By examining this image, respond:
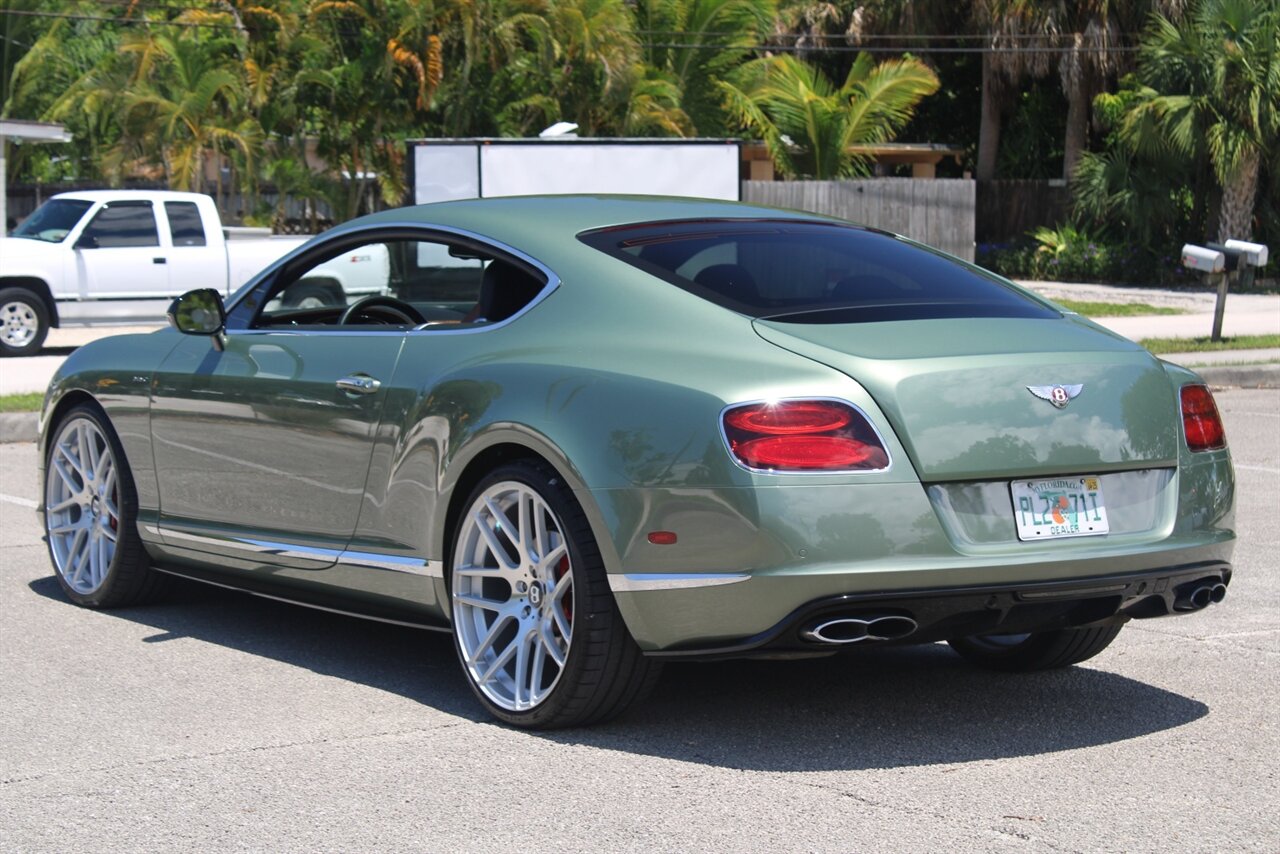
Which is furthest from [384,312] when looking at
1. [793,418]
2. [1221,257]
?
[1221,257]

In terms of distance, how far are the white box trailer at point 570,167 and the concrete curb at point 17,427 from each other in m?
10.1

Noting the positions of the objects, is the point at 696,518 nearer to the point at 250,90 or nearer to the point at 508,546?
the point at 508,546

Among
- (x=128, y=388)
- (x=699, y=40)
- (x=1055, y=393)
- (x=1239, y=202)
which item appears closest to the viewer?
(x=1055, y=393)

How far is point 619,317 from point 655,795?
4.47 ft

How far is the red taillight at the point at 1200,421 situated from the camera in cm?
511

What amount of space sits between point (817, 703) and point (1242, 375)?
12.5m

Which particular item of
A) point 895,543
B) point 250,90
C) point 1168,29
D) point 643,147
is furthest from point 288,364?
point 1168,29

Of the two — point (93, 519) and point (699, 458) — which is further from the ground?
point (699, 458)

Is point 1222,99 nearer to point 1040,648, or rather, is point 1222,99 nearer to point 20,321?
point 20,321

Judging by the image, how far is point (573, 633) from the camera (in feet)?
16.0

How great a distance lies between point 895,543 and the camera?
4.53m

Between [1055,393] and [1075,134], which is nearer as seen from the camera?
[1055,393]

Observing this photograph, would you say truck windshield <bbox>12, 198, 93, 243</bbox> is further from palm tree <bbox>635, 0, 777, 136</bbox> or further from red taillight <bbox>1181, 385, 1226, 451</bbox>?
red taillight <bbox>1181, 385, 1226, 451</bbox>

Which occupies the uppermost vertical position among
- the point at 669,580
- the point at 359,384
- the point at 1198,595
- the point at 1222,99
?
the point at 359,384
